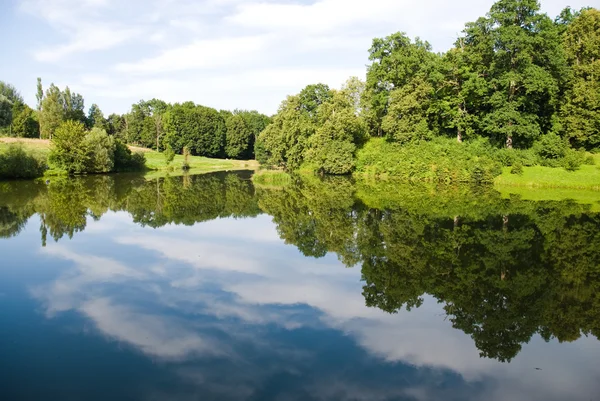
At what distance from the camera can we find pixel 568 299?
1107 cm

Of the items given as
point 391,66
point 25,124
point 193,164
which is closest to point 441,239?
point 391,66

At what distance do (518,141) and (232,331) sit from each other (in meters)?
45.6

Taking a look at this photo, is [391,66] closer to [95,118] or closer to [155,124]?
[155,124]

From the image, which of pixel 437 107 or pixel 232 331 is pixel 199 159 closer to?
pixel 437 107

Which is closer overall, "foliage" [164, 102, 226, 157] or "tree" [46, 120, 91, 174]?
"tree" [46, 120, 91, 174]

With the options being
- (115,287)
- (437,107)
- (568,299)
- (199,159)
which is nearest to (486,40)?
(437,107)

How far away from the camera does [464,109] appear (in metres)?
50.5

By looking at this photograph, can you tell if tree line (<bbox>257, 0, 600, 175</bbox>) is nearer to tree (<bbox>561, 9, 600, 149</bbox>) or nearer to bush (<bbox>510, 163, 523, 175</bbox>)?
tree (<bbox>561, 9, 600, 149</bbox>)

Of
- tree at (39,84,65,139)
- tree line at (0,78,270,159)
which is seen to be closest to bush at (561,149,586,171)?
tree line at (0,78,270,159)

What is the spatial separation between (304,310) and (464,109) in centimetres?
4628

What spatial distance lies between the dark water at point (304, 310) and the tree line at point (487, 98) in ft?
84.3

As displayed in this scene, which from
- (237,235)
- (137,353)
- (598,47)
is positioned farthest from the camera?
(598,47)

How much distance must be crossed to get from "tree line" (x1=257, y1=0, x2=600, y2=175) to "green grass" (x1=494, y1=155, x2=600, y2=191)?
3.17 ft

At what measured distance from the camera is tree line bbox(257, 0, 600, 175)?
4259 cm
